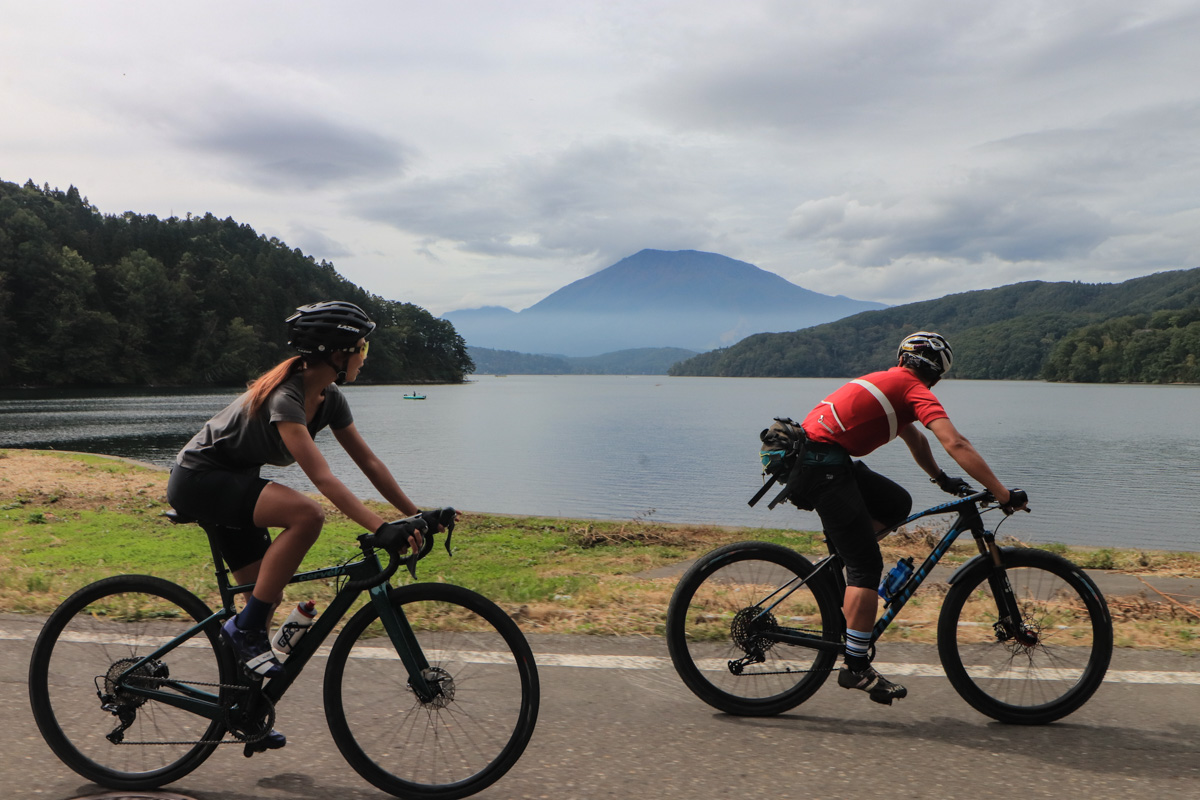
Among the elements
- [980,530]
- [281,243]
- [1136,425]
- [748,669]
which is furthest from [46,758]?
[281,243]

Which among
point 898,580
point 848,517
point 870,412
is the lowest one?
point 898,580

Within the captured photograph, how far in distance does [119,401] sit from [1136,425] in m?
91.0

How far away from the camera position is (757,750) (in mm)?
3641

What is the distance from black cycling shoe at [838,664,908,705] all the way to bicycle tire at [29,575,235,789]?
2.80 metres

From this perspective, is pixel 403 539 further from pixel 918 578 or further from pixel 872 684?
pixel 918 578

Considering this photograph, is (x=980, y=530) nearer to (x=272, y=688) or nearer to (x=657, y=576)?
(x=272, y=688)

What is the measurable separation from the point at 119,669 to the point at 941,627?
371 centimetres

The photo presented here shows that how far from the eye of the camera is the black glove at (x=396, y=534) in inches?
120

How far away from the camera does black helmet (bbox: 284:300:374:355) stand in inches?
128

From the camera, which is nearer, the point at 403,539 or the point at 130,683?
the point at 403,539

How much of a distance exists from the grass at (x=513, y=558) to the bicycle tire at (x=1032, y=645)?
1121 mm

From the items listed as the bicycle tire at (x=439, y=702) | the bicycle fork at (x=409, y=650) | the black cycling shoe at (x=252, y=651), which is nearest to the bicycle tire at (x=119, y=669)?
the black cycling shoe at (x=252, y=651)

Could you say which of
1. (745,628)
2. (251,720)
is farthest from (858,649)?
(251,720)

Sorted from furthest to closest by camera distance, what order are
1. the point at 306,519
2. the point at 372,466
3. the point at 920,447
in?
the point at 920,447 → the point at 372,466 → the point at 306,519
